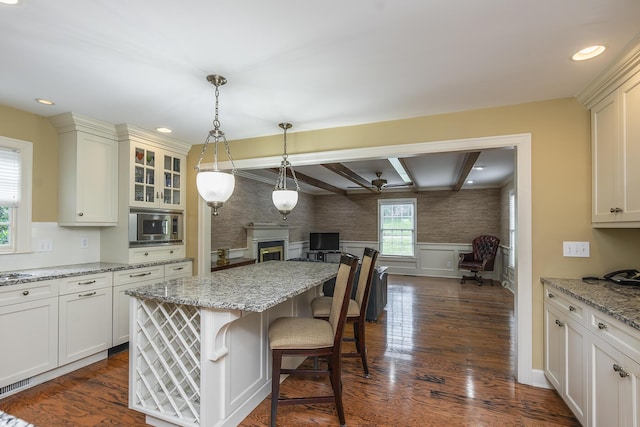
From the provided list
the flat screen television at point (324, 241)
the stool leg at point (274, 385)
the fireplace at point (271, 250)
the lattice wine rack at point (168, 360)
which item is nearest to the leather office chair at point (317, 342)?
the stool leg at point (274, 385)

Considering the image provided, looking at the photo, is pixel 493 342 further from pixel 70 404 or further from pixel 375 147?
pixel 70 404

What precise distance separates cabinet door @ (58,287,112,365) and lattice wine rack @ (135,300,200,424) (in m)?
1.24

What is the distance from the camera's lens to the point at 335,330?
2.04 metres

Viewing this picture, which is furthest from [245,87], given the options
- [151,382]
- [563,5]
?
[151,382]

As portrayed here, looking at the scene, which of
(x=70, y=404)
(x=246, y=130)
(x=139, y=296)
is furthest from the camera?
(x=246, y=130)

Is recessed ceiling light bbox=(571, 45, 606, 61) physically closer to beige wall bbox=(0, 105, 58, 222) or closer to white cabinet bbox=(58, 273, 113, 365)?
white cabinet bbox=(58, 273, 113, 365)

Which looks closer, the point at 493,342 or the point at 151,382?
the point at 151,382

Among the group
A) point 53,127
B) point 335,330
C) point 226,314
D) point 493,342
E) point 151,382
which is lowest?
point 493,342

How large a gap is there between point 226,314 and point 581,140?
2.97 m

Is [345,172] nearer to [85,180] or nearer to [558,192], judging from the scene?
[558,192]

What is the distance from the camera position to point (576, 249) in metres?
2.48

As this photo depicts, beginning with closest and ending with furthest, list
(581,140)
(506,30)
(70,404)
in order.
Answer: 1. (506,30)
2. (70,404)
3. (581,140)

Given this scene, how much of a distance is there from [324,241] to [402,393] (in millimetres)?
6095

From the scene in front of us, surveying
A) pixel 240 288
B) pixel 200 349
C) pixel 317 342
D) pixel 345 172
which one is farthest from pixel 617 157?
pixel 345 172
